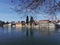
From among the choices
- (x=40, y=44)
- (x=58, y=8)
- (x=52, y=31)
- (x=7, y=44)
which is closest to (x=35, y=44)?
(x=40, y=44)

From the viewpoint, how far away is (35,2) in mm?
2846

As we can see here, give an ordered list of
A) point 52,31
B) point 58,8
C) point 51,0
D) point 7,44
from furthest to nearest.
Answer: point 52,31, point 7,44, point 58,8, point 51,0

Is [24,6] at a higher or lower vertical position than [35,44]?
higher

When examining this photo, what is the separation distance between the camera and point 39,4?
2877 mm

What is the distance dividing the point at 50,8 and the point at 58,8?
175 mm

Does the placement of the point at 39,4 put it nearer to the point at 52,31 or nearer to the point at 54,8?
the point at 54,8

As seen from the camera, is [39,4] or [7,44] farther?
[7,44]

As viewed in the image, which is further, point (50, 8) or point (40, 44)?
point (40, 44)

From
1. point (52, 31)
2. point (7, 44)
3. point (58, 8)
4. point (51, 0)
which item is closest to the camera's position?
point (51, 0)

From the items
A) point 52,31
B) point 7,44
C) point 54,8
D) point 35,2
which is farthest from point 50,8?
point 52,31

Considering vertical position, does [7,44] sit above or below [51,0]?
below

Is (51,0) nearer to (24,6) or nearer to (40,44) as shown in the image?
(24,6)

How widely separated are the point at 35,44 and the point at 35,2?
18.1 ft

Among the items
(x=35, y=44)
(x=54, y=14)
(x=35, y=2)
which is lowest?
(x=35, y=44)
